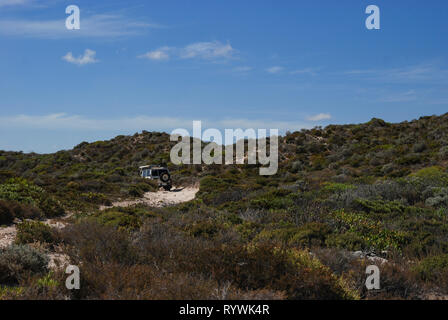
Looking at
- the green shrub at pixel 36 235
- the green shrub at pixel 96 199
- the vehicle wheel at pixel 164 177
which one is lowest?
the green shrub at pixel 96 199

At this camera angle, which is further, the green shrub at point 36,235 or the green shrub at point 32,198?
the green shrub at point 32,198

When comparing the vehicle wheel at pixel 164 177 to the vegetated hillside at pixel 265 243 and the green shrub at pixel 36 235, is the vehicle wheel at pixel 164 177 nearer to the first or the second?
the vegetated hillside at pixel 265 243

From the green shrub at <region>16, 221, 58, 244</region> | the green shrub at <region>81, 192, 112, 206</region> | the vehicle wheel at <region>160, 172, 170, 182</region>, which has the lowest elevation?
the green shrub at <region>81, 192, 112, 206</region>

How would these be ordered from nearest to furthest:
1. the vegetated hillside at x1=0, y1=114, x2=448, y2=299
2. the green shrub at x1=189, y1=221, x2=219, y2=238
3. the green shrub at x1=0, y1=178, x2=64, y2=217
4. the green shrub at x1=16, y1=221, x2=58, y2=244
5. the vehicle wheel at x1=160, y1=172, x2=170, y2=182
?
the vegetated hillside at x1=0, y1=114, x2=448, y2=299, the green shrub at x1=16, y1=221, x2=58, y2=244, the green shrub at x1=189, y1=221, x2=219, y2=238, the green shrub at x1=0, y1=178, x2=64, y2=217, the vehicle wheel at x1=160, y1=172, x2=170, y2=182

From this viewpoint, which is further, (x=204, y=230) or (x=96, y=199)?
(x=96, y=199)

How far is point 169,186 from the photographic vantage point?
28.0 metres

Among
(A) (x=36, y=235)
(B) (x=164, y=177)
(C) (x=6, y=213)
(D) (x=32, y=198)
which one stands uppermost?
(B) (x=164, y=177)

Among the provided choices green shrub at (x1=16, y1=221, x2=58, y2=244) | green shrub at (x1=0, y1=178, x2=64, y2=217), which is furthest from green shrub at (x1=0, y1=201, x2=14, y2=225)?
green shrub at (x1=16, y1=221, x2=58, y2=244)

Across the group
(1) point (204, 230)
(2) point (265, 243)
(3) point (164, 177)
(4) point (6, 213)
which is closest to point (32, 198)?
(4) point (6, 213)

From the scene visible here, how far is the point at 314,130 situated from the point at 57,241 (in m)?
43.5

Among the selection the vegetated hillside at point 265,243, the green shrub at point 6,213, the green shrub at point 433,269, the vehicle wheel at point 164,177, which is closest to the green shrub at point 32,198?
the vegetated hillside at point 265,243

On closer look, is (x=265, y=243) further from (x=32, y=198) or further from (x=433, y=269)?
(x=32, y=198)

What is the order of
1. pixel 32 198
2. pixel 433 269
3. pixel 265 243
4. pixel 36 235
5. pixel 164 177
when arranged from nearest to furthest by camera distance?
pixel 433 269
pixel 265 243
pixel 36 235
pixel 32 198
pixel 164 177

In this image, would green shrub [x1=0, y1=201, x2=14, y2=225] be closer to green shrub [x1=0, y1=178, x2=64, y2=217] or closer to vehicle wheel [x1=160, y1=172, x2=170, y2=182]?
green shrub [x1=0, y1=178, x2=64, y2=217]
